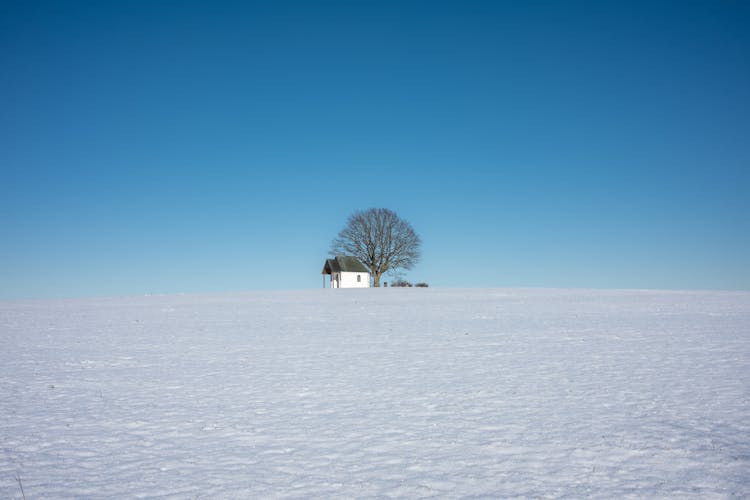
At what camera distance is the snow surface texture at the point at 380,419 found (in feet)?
15.5

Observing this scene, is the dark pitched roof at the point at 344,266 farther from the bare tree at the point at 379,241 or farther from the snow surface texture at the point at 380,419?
the snow surface texture at the point at 380,419

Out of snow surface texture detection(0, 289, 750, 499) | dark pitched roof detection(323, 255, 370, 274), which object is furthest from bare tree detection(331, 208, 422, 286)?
snow surface texture detection(0, 289, 750, 499)

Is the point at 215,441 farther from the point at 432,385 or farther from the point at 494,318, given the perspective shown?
the point at 494,318

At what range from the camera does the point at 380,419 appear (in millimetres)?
6617

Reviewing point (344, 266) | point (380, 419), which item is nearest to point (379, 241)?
point (344, 266)

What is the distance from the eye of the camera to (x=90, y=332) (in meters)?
17.5

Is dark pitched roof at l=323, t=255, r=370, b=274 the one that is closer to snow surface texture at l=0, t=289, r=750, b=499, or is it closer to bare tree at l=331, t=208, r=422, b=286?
bare tree at l=331, t=208, r=422, b=286

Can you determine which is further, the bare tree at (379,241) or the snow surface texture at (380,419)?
the bare tree at (379,241)

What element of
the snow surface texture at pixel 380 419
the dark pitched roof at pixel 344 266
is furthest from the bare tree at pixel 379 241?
the snow surface texture at pixel 380 419

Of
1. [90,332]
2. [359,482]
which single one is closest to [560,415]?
[359,482]

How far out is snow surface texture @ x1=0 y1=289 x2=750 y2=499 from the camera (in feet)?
15.5

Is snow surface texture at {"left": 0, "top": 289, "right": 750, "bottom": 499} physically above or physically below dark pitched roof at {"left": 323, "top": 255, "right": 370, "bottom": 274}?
below

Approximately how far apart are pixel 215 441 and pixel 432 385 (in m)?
3.89

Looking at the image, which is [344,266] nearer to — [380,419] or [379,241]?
[379,241]
